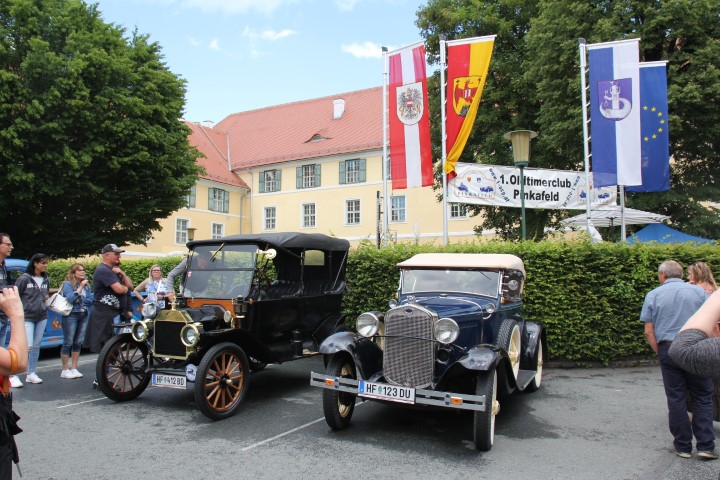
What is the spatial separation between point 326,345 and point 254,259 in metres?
1.99

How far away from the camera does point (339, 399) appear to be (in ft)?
18.6

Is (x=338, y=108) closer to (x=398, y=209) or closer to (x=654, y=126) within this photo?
(x=398, y=209)

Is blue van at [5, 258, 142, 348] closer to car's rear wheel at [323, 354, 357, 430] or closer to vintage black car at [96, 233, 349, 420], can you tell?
vintage black car at [96, 233, 349, 420]

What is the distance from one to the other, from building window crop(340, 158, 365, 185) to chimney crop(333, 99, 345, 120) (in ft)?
16.3

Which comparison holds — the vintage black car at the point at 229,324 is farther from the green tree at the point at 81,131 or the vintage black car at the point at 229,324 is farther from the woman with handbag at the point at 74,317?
the green tree at the point at 81,131

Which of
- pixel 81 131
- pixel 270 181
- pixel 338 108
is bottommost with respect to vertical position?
pixel 81 131

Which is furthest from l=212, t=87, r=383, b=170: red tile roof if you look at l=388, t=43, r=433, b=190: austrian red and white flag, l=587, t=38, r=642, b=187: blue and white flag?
l=587, t=38, r=642, b=187: blue and white flag

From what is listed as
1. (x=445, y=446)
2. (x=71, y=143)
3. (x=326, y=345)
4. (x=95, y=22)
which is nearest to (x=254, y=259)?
(x=326, y=345)

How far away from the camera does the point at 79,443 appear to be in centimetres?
526

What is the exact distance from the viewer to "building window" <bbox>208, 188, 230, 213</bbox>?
39.2 m

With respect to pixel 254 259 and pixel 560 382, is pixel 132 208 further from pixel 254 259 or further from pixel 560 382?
pixel 560 382

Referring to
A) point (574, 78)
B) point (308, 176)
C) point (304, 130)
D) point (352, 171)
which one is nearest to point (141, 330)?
point (574, 78)

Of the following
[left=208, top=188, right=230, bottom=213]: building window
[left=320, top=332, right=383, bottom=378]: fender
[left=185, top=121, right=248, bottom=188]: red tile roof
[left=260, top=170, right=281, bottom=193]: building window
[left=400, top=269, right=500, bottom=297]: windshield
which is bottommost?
[left=320, top=332, right=383, bottom=378]: fender

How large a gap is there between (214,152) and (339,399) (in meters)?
38.7
